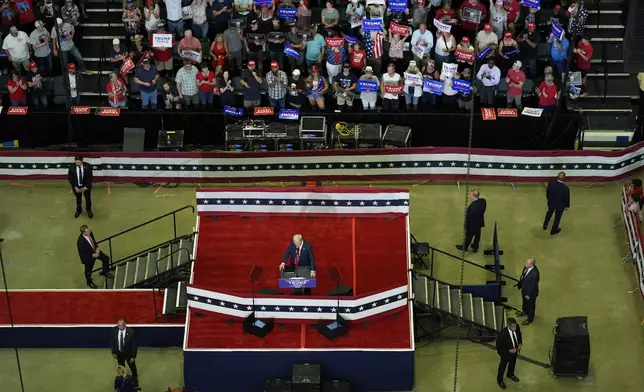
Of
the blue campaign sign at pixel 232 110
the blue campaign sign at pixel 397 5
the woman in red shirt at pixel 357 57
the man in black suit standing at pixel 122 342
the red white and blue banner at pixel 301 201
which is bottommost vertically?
the man in black suit standing at pixel 122 342

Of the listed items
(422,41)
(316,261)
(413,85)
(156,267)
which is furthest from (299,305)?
(422,41)

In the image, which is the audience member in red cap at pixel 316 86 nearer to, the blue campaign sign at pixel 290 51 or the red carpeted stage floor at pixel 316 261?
the blue campaign sign at pixel 290 51

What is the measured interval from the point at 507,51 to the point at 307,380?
34.1ft

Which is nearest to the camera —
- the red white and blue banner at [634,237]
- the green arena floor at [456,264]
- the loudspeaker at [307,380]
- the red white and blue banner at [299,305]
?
the loudspeaker at [307,380]

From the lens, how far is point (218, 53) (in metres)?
30.7

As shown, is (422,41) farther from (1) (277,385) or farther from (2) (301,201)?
(1) (277,385)

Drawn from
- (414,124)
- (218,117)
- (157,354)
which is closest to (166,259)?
(157,354)

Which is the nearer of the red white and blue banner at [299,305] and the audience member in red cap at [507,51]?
the red white and blue banner at [299,305]

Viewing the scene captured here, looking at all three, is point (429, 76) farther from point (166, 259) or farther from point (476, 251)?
point (166, 259)

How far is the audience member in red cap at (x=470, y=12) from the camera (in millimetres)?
30953

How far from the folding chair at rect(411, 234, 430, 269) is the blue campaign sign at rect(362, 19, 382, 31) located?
550cm

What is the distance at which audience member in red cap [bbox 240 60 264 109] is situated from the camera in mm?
30188

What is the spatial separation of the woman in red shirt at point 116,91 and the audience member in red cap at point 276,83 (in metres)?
3.28

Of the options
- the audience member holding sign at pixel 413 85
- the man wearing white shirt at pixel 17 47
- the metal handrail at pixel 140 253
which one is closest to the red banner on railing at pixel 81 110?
the man wearing white shirt at pixel 17 47
